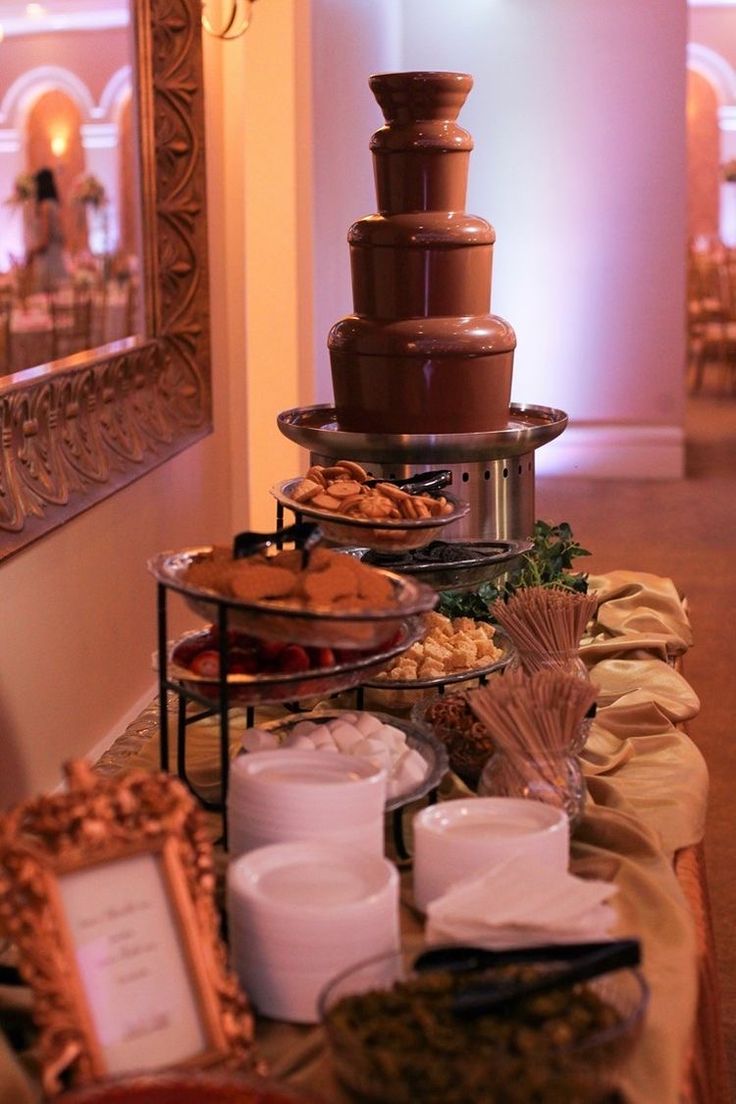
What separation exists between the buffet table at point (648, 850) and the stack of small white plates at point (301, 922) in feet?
0.12

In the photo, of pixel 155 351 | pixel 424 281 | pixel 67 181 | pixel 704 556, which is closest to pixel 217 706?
pixel 424 281

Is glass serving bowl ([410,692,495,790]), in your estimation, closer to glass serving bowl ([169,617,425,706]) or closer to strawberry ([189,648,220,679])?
glass serving bowl ([169,617,425,706])

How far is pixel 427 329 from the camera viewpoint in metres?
2.17

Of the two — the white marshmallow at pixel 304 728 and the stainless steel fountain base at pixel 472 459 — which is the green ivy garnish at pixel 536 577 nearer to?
the stainless steel fountain base at pixel 472 459

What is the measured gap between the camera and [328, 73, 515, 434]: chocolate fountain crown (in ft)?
7.09

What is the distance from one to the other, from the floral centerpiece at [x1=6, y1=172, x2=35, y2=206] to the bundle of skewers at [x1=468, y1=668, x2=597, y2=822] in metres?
3.45

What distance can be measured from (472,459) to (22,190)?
3.11m

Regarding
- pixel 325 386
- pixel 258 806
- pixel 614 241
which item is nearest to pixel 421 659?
pixel 258 806

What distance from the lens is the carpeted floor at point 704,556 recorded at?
317cm

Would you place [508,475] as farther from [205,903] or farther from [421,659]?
[205,903]

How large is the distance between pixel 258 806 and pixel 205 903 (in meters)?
0.19

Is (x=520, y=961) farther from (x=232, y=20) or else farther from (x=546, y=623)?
(x=232, y=20)

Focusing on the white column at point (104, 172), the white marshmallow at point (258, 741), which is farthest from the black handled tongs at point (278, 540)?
the white column at point (104, 172)

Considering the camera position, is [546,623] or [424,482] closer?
[546,623]
